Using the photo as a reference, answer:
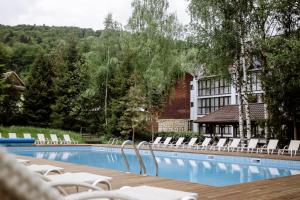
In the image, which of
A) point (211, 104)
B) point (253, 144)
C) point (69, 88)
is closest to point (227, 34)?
point (253, 144)

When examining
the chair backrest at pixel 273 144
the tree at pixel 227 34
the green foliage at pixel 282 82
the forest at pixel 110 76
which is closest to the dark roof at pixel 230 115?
the forest at pixel 110 76

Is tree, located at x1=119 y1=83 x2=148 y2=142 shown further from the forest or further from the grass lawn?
the grass lawn

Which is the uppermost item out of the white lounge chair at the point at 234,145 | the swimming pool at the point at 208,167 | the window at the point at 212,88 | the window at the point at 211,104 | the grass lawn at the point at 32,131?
the window at the point at 212,88

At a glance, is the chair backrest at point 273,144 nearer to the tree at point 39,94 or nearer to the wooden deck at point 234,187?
the wooden deck at point 234,187

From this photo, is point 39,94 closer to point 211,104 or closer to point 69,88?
point 69,88

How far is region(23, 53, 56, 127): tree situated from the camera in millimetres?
26250

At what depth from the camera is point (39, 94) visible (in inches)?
1045

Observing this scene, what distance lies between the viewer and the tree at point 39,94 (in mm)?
26250

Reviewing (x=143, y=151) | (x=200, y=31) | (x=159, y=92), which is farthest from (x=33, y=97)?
(x=200, y=31)

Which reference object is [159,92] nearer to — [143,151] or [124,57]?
[124,57]

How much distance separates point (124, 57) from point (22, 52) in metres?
11.1

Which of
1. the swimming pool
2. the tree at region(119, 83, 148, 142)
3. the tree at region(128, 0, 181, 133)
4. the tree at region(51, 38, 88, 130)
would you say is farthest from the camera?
the tree at region(51, 38, 88, 130)

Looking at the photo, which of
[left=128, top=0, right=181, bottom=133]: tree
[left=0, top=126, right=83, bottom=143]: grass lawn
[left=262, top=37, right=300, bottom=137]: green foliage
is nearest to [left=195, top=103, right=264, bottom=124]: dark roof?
[left=128, top=0, right=181, bottom=133]: tree

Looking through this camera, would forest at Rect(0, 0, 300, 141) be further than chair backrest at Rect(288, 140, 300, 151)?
Yes
